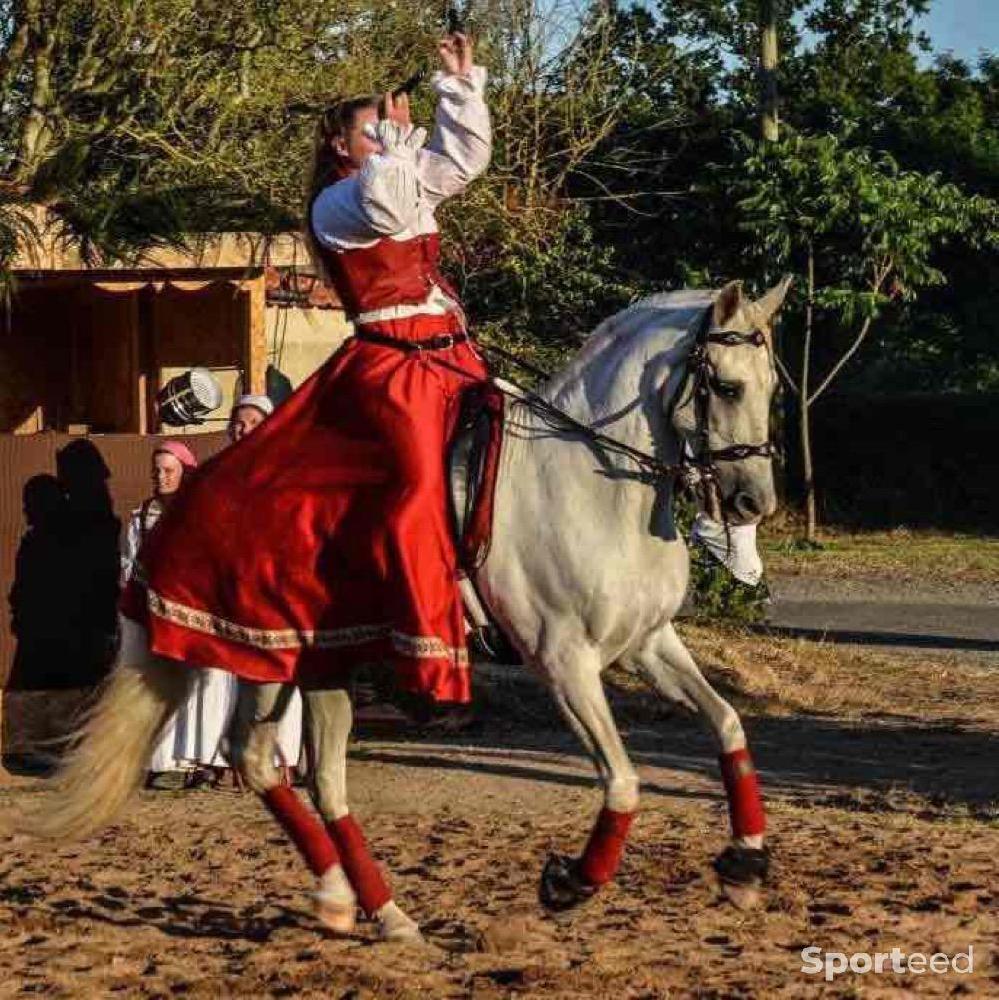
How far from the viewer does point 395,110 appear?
611 centimetres

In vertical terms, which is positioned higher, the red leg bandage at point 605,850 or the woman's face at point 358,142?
the woman's face at point 358,142

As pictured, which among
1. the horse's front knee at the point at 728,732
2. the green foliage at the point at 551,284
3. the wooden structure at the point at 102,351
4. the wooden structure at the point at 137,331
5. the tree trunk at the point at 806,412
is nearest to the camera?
the horse's front knee at the point at 728,732

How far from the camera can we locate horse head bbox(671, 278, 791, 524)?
5977 millimetres

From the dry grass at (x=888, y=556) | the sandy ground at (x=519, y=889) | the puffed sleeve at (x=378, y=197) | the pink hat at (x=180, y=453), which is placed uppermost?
the puffed sleeve at (x=378, y=197)

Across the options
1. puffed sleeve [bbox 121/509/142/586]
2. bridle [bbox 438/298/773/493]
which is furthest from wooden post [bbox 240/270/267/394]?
bridle [bbox 438/298/773/493]

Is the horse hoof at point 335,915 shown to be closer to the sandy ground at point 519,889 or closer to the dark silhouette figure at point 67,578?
the sandy ground at point 519,889

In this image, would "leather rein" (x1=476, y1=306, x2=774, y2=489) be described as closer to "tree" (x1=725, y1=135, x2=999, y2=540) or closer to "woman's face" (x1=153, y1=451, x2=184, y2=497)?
"woman's face" (x1=153, y1=451, x2=184, y2=497)

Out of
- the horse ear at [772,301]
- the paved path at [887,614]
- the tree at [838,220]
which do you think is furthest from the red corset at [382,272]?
the tree at [838,220]

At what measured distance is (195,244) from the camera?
12.8m

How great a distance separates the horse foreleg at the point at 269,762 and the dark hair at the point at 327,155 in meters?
1.27

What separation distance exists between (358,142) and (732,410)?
1346 mm

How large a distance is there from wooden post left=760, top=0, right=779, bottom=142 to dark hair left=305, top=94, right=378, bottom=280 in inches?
692

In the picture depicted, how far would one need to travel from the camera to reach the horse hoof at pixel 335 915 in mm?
6195

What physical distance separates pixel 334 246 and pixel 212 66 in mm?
8973
